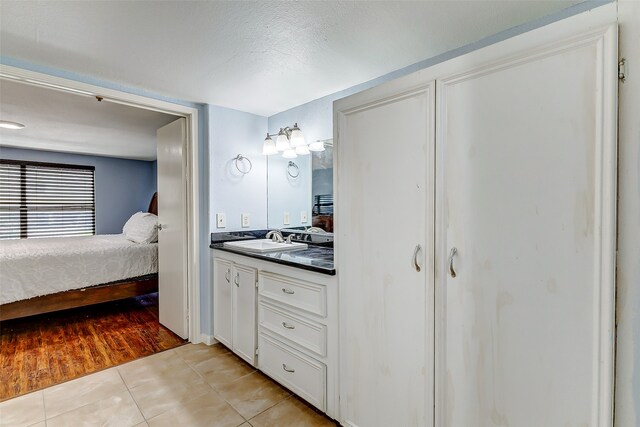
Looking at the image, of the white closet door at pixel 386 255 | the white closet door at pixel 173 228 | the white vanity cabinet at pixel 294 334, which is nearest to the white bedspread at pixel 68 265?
the white closet door at pixel 173 228

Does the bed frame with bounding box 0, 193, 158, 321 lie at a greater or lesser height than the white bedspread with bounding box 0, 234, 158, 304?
lesser

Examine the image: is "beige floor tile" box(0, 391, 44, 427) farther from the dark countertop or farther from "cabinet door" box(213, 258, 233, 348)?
the dark countertop

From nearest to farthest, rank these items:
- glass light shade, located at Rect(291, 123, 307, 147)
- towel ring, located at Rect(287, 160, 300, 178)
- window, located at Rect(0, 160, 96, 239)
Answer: glass light shade, located at Rect(291, 123, 307, 147)
towel ring, located at Rect(287, 160, 300, 178)
window, located at Rect(0, 160, 96, 239)

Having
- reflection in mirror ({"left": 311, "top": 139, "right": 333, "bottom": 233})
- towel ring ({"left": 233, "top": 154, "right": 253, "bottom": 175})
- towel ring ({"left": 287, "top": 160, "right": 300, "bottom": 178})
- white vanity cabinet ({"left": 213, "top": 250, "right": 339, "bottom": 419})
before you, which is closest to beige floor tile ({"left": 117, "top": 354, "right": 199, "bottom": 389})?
white vanity cabinet ({"left": 213, "top": 250, "right": 339, "bottom": 419})

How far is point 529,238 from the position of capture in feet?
3.28

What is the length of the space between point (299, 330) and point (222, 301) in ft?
3.24

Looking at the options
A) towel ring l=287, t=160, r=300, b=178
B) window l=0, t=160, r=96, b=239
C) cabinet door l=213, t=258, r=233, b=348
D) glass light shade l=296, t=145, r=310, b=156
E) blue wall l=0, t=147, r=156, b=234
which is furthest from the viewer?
blue wall l=0, t=147, r=156, b=234

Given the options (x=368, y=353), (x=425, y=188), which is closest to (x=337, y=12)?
(x=425, y=188)

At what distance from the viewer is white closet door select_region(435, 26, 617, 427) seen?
88 centimetres

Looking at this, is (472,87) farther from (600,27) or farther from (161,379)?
(161,379)

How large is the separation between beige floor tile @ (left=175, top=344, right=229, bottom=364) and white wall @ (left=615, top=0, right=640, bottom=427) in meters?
2.45

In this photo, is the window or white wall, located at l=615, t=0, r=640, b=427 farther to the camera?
the window

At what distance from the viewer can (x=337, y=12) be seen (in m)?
1.38

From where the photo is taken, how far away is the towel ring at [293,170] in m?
2.82
